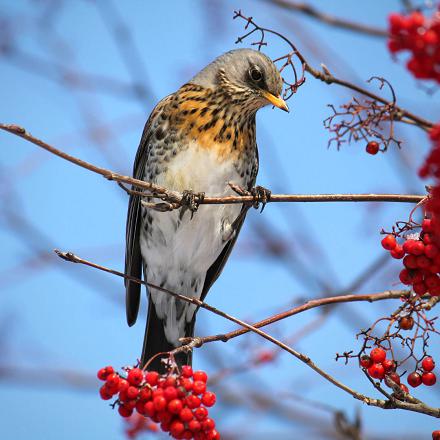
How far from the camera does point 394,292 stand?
6.82 feet

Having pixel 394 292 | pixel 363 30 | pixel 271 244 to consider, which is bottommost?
pixel 394 292

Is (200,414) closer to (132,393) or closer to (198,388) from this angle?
(198,388)

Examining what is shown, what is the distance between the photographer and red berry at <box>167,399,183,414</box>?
6.27ft

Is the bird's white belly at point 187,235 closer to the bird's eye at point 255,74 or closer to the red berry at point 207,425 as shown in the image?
the bird's eye at point 255,74

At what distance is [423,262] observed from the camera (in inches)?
67.4

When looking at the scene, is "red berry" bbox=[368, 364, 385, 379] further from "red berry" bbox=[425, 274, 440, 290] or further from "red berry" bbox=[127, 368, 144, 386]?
"red berry" bbox=[127, 368, 144, 386]

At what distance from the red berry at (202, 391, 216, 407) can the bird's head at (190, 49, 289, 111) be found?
1.75m

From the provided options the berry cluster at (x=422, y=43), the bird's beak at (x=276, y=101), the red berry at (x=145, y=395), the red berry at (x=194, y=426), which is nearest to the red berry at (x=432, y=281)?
the berry cluster at (x=422, y=43)

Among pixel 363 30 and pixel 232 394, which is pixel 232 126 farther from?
pixel 232 394

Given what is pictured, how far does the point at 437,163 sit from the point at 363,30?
902 millimetres

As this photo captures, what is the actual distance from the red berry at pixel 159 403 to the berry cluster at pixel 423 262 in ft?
2.51

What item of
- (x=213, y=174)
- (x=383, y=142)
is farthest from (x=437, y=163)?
(x=213, y=174)

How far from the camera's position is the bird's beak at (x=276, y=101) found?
10.7ft

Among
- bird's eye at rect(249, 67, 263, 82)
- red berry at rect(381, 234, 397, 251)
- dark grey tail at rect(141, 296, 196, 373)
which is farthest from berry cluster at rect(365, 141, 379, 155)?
dark grey tail at rect(141, 296, 196, 373)
